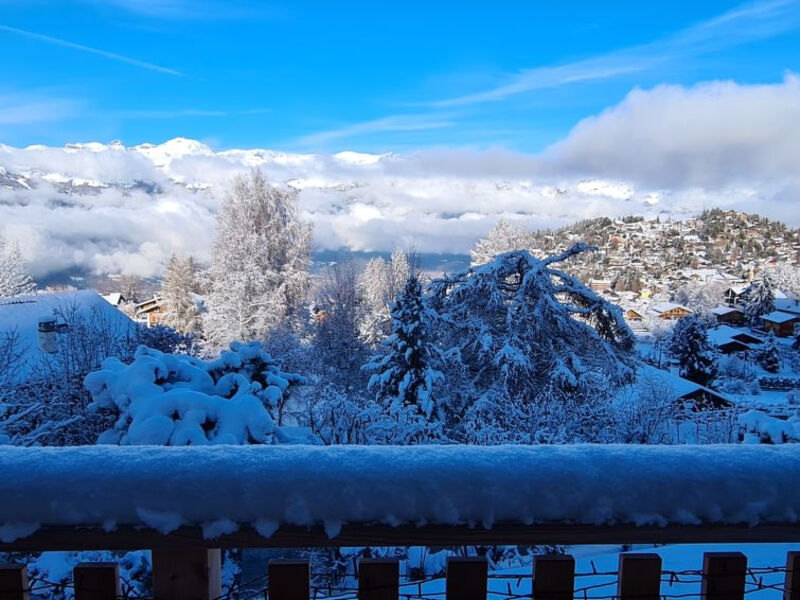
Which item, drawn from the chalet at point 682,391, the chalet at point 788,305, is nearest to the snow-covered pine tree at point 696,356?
A: the chalet at point 682,391

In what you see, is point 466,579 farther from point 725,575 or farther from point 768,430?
point 768,430

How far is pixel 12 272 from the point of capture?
2017 cm

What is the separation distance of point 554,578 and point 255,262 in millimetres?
19222

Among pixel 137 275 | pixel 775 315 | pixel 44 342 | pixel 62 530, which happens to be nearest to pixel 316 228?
pixel 44 342

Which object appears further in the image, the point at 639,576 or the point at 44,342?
the point at 44,342

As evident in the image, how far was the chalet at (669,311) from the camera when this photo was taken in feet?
122

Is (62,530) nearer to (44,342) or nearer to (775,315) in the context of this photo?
(44,342)

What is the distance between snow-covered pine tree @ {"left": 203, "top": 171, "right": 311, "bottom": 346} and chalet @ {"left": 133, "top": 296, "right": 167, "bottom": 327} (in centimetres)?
877

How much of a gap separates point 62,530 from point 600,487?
2.88 ft

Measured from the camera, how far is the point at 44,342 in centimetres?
1177

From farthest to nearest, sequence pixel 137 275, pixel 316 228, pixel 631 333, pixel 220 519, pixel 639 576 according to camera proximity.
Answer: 1. pixel 137 275
2. pixel 316 228
3. pixel 631 333
4. pixel 639 576
5. pixel 220 519

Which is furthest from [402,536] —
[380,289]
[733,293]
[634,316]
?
[733,293]

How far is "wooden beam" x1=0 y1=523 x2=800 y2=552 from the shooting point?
0.90 meters

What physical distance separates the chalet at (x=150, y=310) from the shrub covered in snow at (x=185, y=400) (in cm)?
2203
